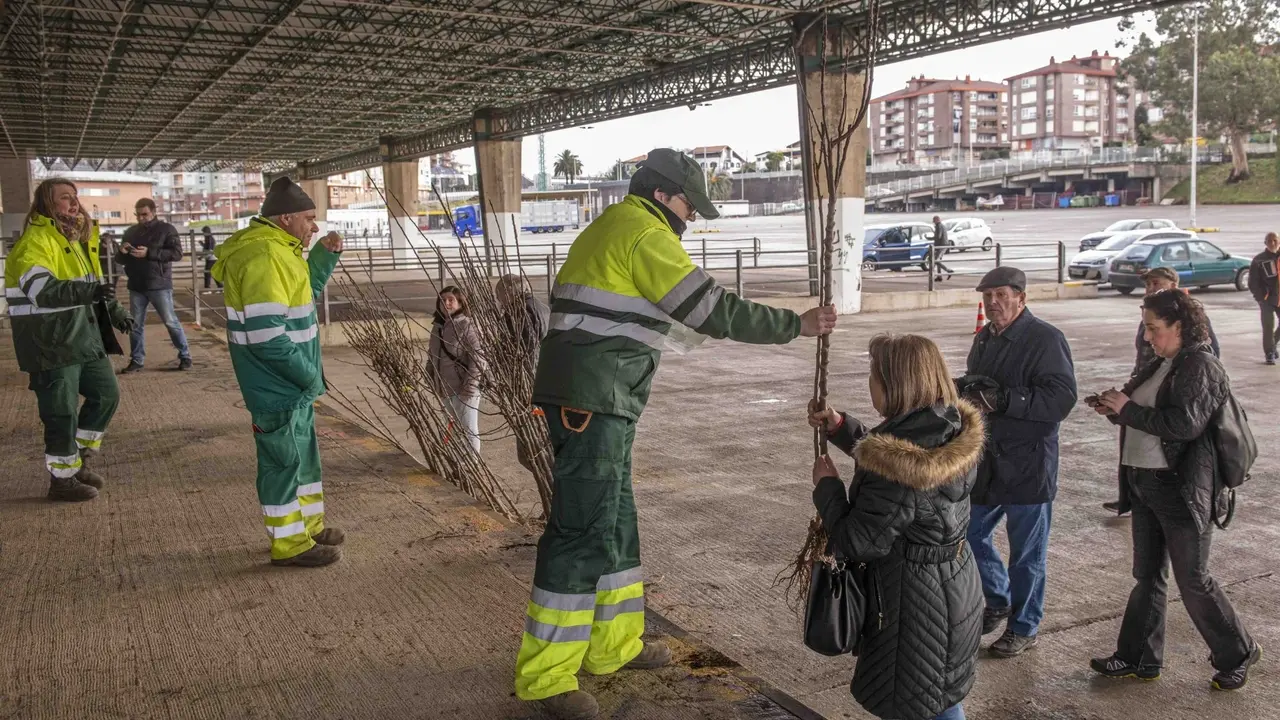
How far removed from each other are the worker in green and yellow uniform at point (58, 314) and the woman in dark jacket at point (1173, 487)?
4909mm

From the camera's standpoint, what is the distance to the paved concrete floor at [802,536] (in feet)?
12.9

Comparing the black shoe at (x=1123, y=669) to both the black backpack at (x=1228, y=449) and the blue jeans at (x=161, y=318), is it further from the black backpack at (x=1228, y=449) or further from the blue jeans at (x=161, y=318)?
the blue jeans at (x=161, y=318)

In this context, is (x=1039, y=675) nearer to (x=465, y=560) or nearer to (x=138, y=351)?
(x=465, y=560)

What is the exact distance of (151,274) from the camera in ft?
36.6

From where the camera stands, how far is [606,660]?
3.47 meters

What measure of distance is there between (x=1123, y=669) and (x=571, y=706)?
218cm

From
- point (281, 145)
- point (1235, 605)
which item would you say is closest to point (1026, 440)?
point (1235, 605)

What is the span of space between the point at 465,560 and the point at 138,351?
25.2ft

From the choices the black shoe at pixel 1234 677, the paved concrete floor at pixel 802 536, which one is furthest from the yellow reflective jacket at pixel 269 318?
the black shoe at pixel 1234 677

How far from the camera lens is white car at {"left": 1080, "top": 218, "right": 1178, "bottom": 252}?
104 ft

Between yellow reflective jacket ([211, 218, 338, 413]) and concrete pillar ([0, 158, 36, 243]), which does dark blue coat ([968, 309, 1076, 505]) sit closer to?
yellow reflective jacket ([211, 218, 338, 413])

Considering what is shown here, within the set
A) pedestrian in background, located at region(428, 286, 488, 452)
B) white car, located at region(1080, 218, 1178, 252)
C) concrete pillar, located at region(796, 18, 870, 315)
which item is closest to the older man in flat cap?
pedestrian in background, located at region(428, 286, 488, 452)

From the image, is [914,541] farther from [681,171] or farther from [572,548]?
[681,171]

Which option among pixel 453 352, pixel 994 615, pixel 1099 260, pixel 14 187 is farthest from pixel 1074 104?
pixel 994 615
